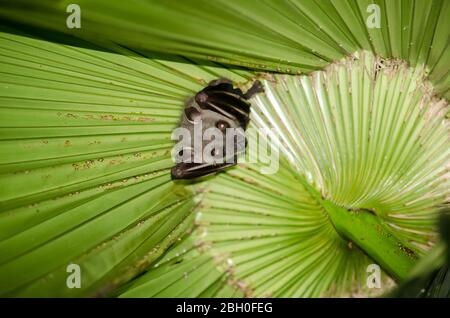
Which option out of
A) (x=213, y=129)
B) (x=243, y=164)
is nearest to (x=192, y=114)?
(x=213, y=129)

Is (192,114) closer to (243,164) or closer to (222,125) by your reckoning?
(222,125)

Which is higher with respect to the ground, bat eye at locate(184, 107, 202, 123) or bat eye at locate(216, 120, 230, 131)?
bat eye at locate(184, 107, 202, 123)

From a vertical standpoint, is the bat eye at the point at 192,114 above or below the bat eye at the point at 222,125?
above

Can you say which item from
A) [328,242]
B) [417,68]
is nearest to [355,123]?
[417,68]

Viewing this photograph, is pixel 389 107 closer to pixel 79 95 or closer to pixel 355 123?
pixel 355 123

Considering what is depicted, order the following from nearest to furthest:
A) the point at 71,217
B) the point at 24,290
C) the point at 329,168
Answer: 1. the point at 24,290
2. the point at 71,217
3. the point at 329,168
